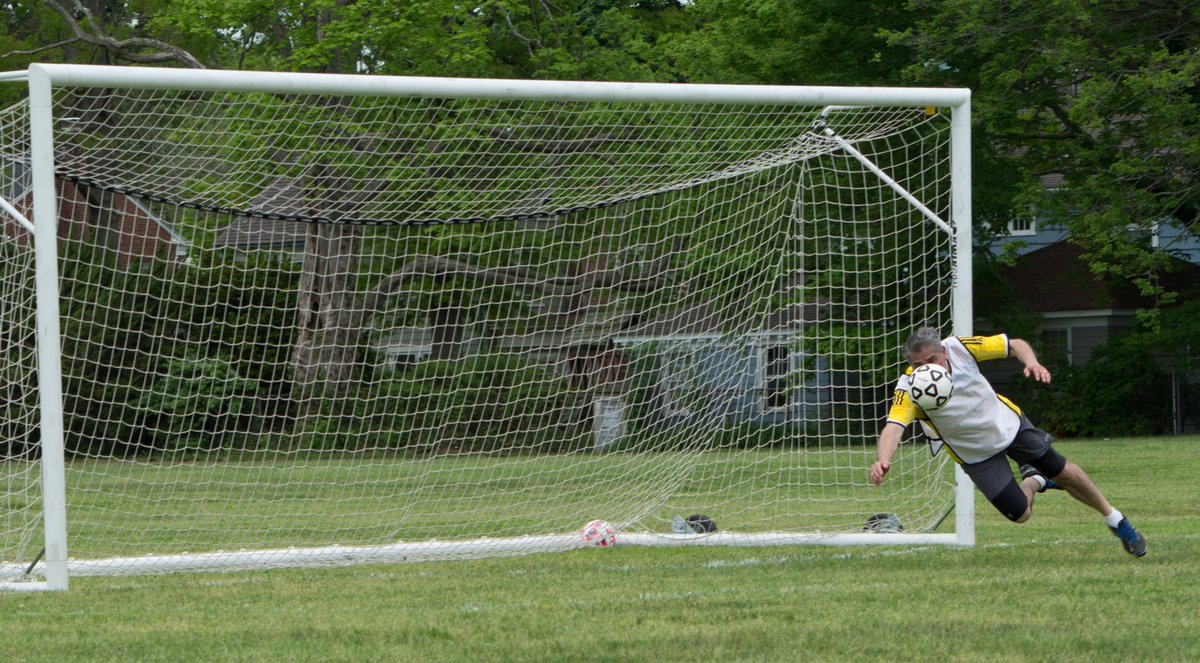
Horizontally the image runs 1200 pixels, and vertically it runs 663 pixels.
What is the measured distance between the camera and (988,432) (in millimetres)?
8367

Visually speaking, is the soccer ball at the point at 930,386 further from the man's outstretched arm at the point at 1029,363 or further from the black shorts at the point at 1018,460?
the black shorts at the point at 1018,460

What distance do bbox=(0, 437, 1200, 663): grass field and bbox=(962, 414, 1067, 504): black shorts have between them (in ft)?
1.54

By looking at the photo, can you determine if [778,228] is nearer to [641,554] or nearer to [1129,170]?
[641,554]

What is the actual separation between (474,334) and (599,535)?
866 centimetres

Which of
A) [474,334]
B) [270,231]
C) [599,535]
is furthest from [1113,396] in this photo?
[599,535]

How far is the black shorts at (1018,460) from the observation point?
8438 millimetres

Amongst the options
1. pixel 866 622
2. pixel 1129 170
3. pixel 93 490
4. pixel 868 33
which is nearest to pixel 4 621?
pixel 866 622

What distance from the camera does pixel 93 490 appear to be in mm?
14008

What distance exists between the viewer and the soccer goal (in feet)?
31.8

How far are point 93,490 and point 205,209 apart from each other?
444 centimetres

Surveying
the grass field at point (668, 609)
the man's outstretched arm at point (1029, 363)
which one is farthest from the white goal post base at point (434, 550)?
the man's outstretched arm at point (1029, 363)

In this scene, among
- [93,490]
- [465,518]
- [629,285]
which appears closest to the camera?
[465,518]

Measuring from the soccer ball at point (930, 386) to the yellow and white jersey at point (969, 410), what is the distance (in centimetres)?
4

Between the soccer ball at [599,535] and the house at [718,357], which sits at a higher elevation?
the house at [718,357]
